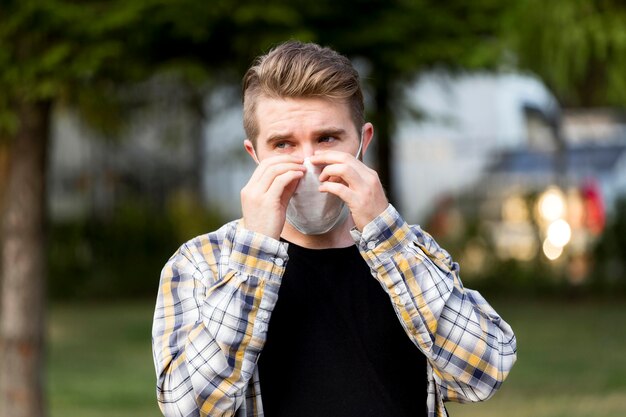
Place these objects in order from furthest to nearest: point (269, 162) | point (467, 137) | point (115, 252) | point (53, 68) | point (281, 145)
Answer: point (467, 137), point (115, 252), point (53, 68), point (281, 145), point (269, 162)

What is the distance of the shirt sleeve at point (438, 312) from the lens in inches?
96.0

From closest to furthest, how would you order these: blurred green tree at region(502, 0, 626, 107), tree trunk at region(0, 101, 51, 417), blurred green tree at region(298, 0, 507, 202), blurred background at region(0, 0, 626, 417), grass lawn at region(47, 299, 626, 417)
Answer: blurred background at region(0, 0, 626, 417), tree trunk at region(0, 101, 51, 417), blurred green tree at region(298, 0, 507, 202), blurred green tree at region(502, 0, 626, 107), grass lawn at region(47, 299, 626, 417)

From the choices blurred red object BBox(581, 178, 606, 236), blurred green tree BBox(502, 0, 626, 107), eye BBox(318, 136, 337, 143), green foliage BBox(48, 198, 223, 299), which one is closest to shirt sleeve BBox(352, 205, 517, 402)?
eye BBox(318, 136, 337, 143)

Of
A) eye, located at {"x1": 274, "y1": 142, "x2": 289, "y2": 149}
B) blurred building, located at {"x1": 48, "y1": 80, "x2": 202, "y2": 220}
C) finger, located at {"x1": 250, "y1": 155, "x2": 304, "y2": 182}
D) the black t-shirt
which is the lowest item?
the black t-shirt

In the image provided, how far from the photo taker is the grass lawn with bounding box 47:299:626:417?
907cm

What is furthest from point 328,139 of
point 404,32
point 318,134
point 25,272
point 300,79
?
point 404,32

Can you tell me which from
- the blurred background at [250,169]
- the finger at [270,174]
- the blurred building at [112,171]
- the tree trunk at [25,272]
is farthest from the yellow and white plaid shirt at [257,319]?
the blurred building at [112,171]

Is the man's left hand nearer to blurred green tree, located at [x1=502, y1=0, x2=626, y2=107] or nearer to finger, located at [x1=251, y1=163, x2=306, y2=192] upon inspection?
finger, located at [x1=251, y1=163, x2=306, y2=192]

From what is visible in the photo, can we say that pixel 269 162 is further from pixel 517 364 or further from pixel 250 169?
pixel 250 169

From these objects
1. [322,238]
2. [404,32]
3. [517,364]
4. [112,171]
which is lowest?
[517,364]

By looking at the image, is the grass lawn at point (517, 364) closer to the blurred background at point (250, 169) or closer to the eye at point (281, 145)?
the blurred background at point (250, 169)

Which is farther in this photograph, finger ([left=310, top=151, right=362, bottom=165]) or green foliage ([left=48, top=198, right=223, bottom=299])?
green foliage ([left=48, top=198, right=223, bottom=299])

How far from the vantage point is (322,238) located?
263cm

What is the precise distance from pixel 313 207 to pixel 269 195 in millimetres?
127
